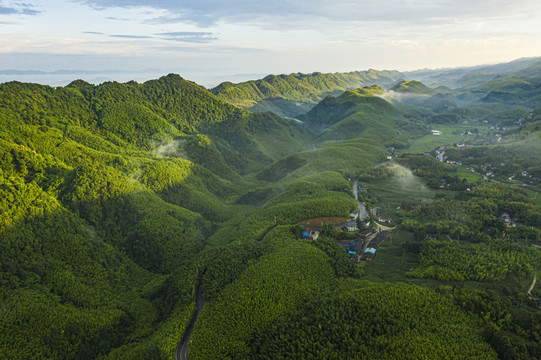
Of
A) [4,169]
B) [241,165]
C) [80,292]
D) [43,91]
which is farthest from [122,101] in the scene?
[80,292]

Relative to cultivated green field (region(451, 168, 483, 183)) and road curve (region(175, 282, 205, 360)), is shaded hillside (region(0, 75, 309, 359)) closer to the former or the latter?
road curve (region(175, 282, 205, 360))

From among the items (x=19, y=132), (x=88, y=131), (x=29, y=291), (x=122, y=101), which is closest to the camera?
(x=29, y=291)

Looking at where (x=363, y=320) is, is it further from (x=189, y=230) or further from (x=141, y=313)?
(x=189, y=230)

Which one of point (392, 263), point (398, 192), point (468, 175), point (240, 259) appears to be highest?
point (468, 175)

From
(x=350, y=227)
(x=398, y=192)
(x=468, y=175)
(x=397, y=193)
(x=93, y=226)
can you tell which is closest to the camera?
(x=93, y=226)

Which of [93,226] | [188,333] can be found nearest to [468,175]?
[188,333]

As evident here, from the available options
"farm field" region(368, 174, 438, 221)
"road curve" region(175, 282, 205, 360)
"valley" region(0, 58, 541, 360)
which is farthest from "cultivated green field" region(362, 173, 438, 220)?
"road curve" region(175, 282, 205, 360)

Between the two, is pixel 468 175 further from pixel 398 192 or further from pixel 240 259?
pixel 240 259

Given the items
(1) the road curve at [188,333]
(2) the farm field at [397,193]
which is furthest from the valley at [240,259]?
(2) the farm field at [397,193]
